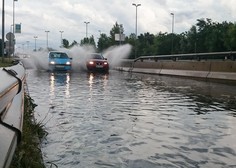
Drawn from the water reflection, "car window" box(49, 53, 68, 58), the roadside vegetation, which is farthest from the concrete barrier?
the roadside vegetation

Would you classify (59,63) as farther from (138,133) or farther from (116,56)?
(138,133)

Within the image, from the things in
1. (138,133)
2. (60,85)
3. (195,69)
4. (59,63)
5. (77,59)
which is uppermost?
(77,59)

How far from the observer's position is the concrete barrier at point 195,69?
20453 millimetres

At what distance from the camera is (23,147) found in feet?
15.6

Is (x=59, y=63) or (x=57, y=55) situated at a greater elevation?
(x=57, y=55)

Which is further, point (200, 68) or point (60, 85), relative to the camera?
point (200, 68)

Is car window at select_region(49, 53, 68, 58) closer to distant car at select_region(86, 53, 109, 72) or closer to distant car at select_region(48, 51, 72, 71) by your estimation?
distant car at select_region(48, 51, 72, 71)

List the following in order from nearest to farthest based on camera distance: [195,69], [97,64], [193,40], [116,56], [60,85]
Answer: [60,85] < [195,69] < [97,64] < [116,56] < [193,40]

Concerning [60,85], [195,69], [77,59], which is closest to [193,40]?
[77,59]

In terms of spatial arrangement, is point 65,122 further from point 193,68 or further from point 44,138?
point 193,68

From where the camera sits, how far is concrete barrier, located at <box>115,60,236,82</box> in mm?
20453

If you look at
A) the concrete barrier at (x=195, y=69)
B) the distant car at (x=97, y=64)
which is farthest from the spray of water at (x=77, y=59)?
the concrete barrier at (x=195, y=69)

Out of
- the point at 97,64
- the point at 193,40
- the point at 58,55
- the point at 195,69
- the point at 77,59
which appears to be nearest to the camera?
the point at 195,69

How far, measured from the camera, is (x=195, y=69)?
24547 mm
